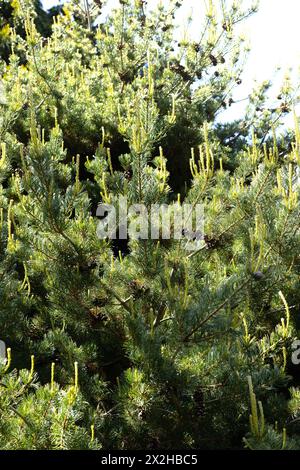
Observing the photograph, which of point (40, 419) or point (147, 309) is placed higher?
point (147, 309)

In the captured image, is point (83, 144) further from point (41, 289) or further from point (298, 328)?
point (298, 328)

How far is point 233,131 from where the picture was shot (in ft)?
22.3

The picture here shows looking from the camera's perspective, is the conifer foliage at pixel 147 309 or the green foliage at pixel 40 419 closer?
the green foliage at pixel 40 419

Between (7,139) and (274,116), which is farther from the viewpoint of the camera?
(274,116)

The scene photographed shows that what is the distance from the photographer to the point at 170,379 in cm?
330

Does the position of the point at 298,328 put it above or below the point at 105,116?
below

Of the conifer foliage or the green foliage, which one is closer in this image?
the green foliage

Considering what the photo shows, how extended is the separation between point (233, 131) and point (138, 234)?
3607mm

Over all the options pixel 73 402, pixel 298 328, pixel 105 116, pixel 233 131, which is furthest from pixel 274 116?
pixel 73 402

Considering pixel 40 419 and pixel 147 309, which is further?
pixel 147 309
